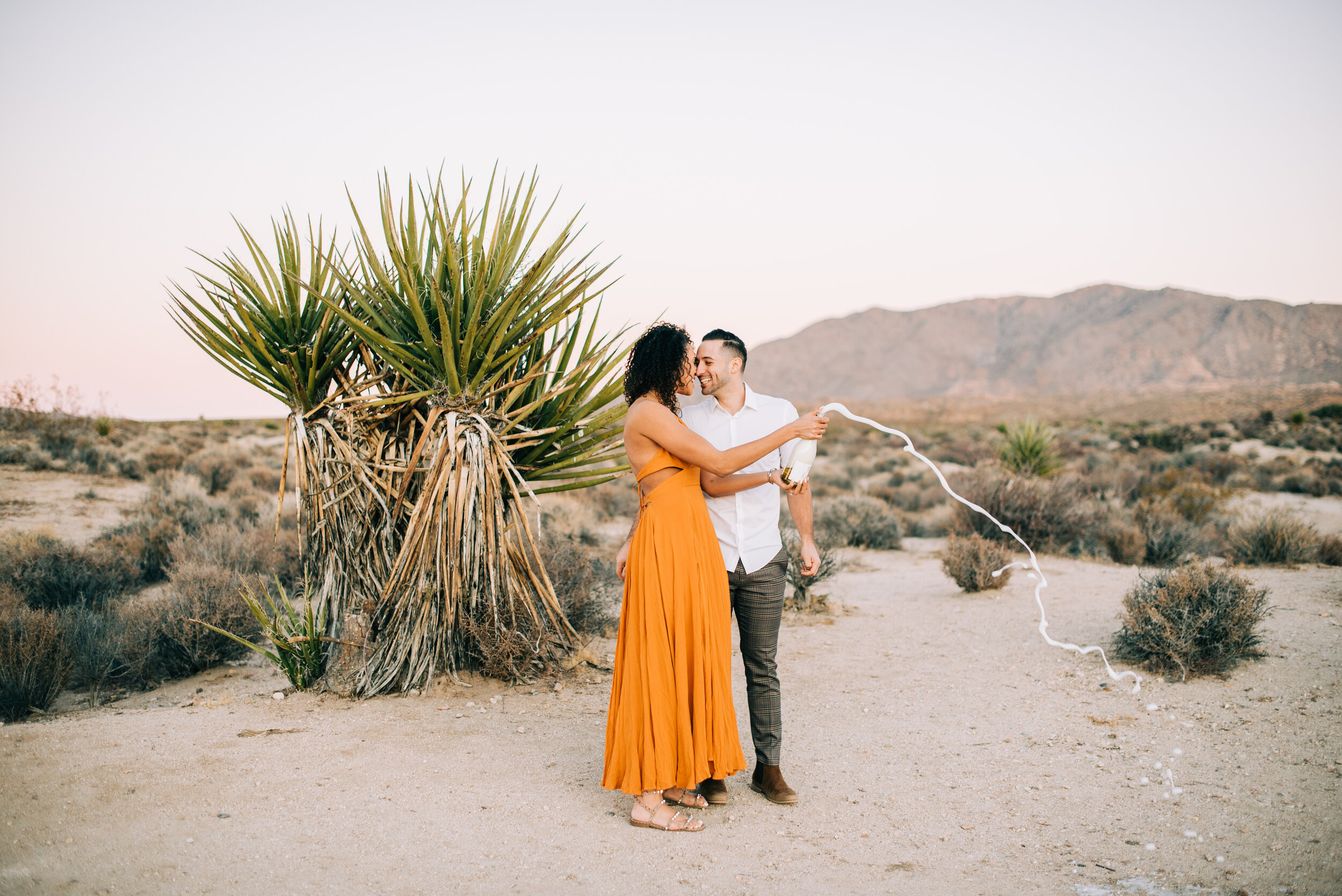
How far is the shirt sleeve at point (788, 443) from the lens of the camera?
3777 millimetres

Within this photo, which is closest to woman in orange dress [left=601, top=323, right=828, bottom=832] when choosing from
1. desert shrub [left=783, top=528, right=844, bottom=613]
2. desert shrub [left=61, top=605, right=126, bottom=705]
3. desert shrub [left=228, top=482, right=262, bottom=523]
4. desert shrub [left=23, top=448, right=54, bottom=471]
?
desert shrub [left=783, top=528, right=844, bottom=613]

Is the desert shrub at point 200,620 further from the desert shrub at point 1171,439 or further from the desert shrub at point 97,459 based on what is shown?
the desert shrub at point 1171,439

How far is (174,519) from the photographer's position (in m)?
10.9

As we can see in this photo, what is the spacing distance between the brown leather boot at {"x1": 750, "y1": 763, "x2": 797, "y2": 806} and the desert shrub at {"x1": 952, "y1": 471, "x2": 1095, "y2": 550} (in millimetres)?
8270

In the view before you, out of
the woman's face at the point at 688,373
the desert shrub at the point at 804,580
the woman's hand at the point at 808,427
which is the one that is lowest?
the desert shrub at the point at 804,580

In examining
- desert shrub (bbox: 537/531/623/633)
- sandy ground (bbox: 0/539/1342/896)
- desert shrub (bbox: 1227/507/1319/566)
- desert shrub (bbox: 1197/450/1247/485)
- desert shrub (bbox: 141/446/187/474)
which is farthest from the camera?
desert shrub (bbox: 1197/450/1247/485)

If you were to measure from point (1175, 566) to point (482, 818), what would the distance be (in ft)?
30.3

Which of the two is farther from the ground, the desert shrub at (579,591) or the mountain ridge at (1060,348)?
the mountain ridge at (1060,348)

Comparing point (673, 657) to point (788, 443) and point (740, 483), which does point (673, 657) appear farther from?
point (788, 443)

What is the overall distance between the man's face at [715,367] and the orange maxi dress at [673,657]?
1.33ft

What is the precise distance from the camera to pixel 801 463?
141 inches

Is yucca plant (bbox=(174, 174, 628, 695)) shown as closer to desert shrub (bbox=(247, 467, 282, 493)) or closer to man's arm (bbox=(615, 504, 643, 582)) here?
man's arm (bbox=(615, 504, 643, 582))

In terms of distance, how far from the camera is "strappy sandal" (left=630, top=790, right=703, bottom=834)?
3.62 metres

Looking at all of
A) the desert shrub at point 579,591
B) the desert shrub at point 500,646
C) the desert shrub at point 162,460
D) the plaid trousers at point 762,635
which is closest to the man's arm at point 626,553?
the plaid trousers at point 762,635
